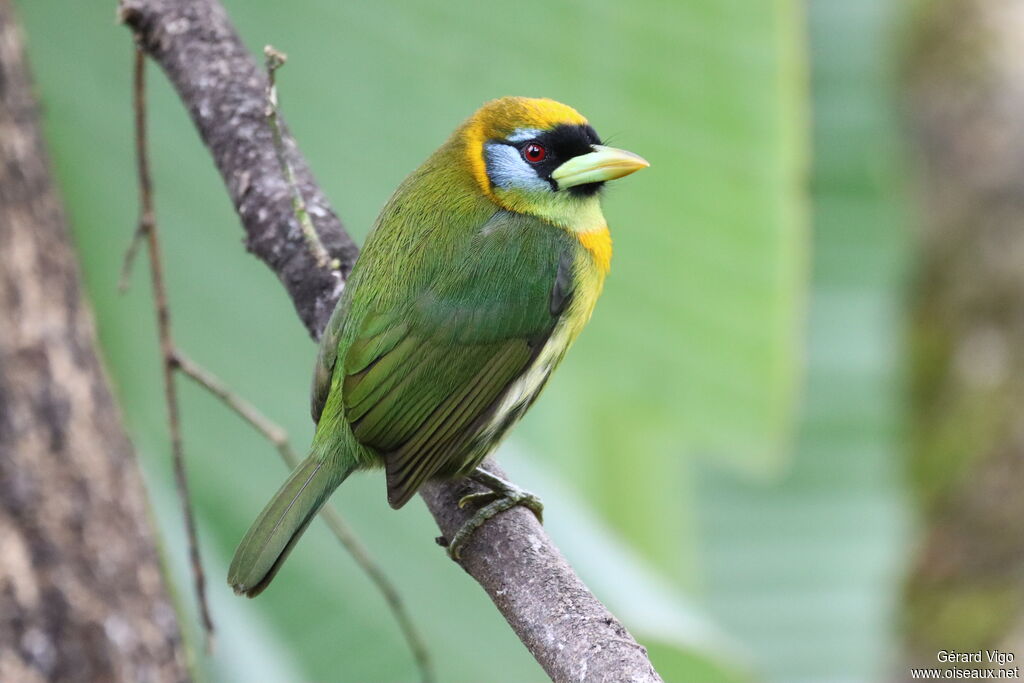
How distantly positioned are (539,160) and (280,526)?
89 cm

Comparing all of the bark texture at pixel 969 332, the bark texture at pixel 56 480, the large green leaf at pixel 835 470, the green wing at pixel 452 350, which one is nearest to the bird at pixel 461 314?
the green wing at pixel 452 350

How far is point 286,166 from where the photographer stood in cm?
185

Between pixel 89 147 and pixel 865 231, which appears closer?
pixel 89 147

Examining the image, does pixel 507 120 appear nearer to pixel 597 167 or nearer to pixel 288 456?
pixel 597 167

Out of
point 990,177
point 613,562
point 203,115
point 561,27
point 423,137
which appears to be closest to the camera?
point 203,115

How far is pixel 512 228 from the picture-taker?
7.05 ft

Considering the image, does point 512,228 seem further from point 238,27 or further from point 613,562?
point 238,27

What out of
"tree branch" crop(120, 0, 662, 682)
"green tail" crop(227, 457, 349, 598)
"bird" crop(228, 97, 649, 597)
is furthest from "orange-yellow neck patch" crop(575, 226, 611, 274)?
"green tail" crop(227, 457, 349, 598)

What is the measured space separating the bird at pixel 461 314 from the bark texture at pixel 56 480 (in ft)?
1.14

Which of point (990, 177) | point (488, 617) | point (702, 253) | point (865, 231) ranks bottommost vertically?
point (488, 617)

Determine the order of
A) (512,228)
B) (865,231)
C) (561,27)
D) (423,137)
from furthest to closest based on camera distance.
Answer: (865,231)
(423,137)
(561,27)
(512,228)

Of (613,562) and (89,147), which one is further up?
(89,147)

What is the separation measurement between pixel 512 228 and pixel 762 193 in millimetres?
636

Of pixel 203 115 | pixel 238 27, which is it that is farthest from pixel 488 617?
pixel 238 27
